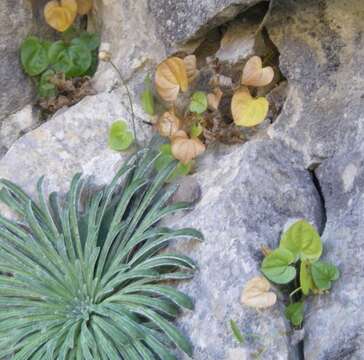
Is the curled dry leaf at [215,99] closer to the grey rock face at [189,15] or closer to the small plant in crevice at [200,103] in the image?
the small plant in crevice at [200,103]

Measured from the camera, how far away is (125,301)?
7.45 ft

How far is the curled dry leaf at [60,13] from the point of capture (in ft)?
9.34

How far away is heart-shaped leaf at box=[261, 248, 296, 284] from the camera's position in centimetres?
215

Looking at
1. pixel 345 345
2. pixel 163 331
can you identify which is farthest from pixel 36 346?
pixel 345 345

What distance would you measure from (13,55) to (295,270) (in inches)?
55.4

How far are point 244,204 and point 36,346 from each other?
29.8 inches

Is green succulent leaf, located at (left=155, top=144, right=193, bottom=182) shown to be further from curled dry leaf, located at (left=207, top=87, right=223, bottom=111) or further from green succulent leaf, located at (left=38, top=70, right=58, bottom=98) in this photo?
green succulent leaf, located at (left=38, top=70, right=58, bottom=98)

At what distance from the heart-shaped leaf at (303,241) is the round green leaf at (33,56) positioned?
48.6 inches

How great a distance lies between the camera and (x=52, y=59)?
2871mm

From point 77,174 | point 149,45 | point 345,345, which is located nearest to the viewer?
point 345,345

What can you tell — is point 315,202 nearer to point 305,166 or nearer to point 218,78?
point 305,166

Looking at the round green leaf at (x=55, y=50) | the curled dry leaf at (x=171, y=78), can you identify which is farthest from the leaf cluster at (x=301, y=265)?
the round green leaf at (x=55, y=50)

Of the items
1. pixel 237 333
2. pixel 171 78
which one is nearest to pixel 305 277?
pixel 237 333

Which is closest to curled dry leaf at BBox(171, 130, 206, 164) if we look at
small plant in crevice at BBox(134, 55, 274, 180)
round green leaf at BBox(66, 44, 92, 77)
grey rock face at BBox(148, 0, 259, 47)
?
small plant in crevice at BBox(134, 55, 274, 180)
